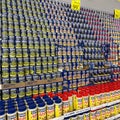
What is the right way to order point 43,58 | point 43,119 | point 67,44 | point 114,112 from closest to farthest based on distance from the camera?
point 43,119 < point 43,58 < point 114,112 < point 67,44

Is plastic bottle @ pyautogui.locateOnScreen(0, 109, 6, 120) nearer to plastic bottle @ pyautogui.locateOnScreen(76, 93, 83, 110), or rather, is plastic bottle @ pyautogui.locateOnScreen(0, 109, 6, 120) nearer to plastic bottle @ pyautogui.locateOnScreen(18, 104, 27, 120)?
plastic bottle @ pyautogui.locateOnScreen(18, 104, 27, 120)

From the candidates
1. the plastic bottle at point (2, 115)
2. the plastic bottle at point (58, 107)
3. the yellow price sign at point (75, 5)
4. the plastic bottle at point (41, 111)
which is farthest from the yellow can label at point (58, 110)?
the yellow price sign at point (75, 5)

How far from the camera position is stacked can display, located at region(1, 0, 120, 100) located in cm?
269

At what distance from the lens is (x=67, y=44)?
12.4ft

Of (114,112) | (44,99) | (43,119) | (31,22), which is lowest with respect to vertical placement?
(114,112)

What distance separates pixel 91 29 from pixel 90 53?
3.09 feet

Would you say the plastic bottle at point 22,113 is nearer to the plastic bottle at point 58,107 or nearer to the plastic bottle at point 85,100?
the plastic bottle at point 58,107

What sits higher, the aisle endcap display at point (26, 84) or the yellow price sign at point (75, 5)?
the yellow price sign at point (75, 5)

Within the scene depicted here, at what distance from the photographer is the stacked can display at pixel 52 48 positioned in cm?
269

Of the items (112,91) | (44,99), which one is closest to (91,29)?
(112,91)

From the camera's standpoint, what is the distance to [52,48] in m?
3.25

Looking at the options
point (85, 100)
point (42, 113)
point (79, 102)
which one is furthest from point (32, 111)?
point (85, 100)

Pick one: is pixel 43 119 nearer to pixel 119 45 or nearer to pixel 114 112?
pixel 114 112

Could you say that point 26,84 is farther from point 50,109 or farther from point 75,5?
point 75,5
